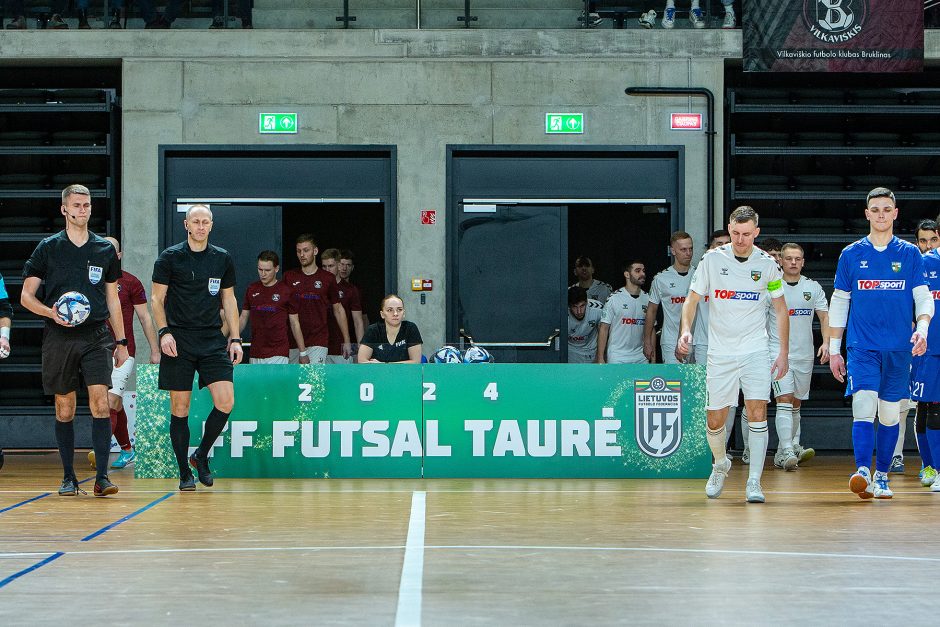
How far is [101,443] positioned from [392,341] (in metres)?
3.12

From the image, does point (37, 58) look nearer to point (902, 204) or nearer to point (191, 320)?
point (191, 320)

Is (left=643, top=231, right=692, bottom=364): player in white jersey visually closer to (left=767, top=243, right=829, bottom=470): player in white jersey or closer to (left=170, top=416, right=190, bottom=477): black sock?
(left=767, top=243, right=829, bottom=470): player in white jersey

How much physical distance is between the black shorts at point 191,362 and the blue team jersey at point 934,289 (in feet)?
17.8

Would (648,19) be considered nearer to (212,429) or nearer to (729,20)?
(729,20)

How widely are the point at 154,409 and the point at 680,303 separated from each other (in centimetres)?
529

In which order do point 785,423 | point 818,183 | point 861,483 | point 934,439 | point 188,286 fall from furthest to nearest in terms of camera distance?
point 818,183, point 785,423, point 934,439, point 188,286, point 861,483

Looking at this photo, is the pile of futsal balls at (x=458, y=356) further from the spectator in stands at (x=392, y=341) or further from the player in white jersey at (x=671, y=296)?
the player in white jersey at (x=671, y=296)

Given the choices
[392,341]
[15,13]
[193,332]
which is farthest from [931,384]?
[15,13]

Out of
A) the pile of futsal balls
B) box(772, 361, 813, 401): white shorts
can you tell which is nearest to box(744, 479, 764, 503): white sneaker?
the pile of futsal balls

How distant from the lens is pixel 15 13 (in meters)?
14.5

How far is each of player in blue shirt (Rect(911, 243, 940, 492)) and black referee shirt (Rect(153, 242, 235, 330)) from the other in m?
5.46

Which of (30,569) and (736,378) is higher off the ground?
(736,378)

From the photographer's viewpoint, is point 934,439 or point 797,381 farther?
point 797,381

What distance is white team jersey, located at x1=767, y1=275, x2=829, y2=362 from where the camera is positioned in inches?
483
